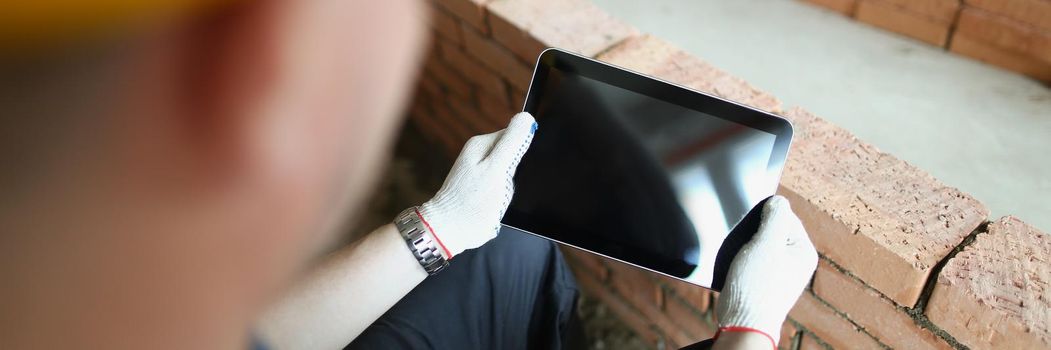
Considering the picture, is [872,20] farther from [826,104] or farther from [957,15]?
[826,104]

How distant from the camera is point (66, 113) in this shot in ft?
0.68

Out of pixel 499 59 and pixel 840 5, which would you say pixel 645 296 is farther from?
pixel 840 5

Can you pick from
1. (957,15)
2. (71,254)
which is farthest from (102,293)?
(957,15)

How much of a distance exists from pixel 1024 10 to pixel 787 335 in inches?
29.0

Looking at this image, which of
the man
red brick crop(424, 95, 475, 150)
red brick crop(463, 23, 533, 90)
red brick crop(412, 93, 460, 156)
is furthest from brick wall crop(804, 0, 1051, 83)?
the man

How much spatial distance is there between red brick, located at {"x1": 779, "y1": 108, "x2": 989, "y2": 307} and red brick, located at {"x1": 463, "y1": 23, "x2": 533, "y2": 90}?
0.56 metres

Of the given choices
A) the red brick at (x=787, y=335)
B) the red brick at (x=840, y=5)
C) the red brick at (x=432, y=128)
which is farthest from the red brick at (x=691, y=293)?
the red brick at (x=432, y=128)

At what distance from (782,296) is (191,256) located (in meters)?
0.87

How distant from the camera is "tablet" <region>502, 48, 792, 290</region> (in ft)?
3.10

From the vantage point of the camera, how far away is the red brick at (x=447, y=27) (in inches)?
61.2

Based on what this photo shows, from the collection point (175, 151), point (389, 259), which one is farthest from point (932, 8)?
point (175, 151)

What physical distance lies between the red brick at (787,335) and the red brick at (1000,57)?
0.70m

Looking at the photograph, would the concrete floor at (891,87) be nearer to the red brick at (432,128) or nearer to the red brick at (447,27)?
the red brick at (447,27)

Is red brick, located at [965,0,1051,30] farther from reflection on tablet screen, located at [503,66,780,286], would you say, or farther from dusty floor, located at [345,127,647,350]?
dusty floor, located at [345,127,647,350]
